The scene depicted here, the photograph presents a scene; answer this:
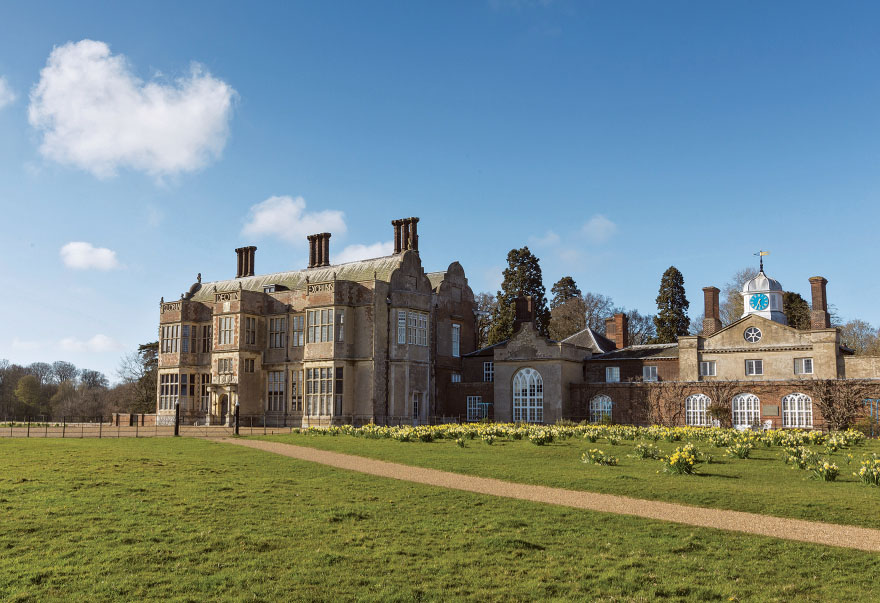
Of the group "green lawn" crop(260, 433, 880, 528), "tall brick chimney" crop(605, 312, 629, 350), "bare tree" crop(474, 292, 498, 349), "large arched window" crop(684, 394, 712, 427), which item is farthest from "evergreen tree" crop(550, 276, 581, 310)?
"green lawn" crop(260, 433, 880, 528)

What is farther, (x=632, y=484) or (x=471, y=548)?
(x=632, y=484)

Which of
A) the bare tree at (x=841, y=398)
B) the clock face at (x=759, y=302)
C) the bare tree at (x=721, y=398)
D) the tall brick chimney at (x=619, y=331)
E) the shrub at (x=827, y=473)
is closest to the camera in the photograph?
the shrub at (x=827, y=473)

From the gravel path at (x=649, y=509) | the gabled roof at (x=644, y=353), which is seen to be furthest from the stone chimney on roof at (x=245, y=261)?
the gravel path at (x=649, y=509)

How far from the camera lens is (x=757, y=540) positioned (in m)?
11.2

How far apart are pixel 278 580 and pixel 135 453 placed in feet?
49.7

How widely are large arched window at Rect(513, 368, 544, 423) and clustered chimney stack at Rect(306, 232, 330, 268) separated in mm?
16154

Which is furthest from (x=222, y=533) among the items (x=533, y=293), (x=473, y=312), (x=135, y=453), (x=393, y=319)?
(x=533, y=293)

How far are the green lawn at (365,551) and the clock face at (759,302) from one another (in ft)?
127

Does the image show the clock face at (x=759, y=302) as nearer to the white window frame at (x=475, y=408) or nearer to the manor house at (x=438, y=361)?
the manor house at (x=438, y=361)

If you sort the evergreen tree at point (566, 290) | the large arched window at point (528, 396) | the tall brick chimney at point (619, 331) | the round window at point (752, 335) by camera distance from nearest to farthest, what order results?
the round window at point (752, 335), the large arched window at point (528, 396), the tall brick chimney at point (619, 331), the evergreen tree at point (566, 290)

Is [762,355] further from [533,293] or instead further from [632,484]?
[632,484]

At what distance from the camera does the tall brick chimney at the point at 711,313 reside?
4422 cm

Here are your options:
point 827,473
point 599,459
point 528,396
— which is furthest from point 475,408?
point 827,473

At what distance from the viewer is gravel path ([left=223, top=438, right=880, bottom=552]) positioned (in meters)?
11.5
